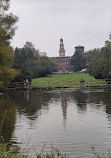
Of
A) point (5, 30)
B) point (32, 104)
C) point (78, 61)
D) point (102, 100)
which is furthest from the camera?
point (78, 61)

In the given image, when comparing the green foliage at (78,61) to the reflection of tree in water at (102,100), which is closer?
the reflection of tree in water at (102,100)

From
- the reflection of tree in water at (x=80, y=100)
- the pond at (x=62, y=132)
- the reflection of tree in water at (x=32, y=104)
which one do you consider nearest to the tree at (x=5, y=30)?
the reflection of tree in water at (x=32, y=104)

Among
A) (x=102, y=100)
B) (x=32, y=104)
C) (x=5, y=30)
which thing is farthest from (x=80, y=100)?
(x=5, y=30)

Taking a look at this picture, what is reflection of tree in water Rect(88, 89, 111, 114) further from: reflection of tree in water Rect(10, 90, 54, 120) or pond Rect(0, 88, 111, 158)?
reflection of tree in water Rect(10, 90, 54, 120)

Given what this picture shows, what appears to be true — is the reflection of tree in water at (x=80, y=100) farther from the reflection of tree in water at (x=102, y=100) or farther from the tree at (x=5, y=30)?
the tree at (x=5, y=30)

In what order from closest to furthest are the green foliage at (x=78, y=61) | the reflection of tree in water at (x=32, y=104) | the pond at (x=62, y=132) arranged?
the pond at (x=62, y=132), the reflection of tree in water at (x=32, y=104), the green foliage at (x=78, y=61)

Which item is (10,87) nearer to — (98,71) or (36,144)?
(98,71)

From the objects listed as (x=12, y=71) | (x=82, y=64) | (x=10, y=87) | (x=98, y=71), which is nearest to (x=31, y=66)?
(x=98, y=71)

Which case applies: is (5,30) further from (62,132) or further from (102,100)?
(62,132)

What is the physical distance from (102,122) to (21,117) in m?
4.63

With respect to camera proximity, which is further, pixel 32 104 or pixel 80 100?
pixel 80 100

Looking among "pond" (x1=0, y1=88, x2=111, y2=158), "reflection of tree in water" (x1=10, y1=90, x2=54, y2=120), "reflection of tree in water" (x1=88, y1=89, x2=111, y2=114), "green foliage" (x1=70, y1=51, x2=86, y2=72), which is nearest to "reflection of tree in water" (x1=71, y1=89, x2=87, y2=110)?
"reflection of tree in water" (x1=88, y1=89, x2=111, y2=114)

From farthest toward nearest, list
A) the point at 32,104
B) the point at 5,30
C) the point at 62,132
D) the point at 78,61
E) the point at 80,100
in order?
the point at 78,61 → the point at 5,30 → the point at 80,100 → the point at 32,104 → the point at 62,132

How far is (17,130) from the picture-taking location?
12.9 metres
